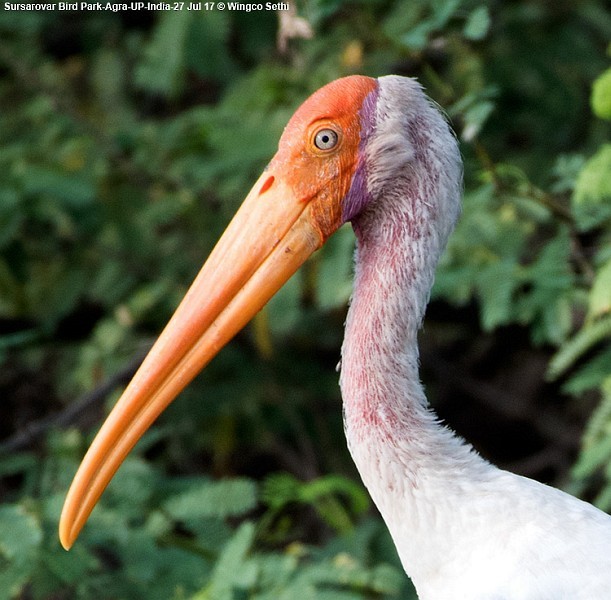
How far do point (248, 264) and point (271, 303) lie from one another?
223cm

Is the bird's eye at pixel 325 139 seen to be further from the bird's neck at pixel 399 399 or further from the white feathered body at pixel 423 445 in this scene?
the bird's neck at pixel 399 399

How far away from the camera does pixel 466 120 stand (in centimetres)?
377

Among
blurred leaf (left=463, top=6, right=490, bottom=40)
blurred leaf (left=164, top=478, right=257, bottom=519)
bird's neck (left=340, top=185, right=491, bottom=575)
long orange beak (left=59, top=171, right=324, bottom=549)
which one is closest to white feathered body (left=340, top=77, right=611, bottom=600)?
bird's neck (left=340, top=185, right=491, bottom=575)

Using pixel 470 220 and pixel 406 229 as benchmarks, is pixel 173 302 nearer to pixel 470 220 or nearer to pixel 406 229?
pixel 470 220

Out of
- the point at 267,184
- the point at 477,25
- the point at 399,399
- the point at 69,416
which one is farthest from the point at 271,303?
the point at 399,399

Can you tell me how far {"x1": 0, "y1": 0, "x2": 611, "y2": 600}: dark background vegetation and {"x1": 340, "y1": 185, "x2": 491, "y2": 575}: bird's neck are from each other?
1.02m

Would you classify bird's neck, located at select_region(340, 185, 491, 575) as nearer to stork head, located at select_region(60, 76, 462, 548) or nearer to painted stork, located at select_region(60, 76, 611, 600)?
painted stork, located at select_region(60, 76, 611, 600)

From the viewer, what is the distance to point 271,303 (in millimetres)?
4969

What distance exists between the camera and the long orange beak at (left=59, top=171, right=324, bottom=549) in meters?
2.66

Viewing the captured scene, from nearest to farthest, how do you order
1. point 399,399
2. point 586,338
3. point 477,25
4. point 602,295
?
1. point 399,399
2. point 602,295
3. point 477,25
4. point 586,338

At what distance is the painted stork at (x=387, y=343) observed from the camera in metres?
2.65

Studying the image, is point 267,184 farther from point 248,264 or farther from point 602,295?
point 602,295

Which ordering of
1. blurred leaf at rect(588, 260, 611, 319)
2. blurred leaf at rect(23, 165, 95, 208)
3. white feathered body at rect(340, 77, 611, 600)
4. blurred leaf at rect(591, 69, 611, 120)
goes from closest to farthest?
white feathered body at rect(340, 77, 611, 600)
blurred leaf at rect(588, 260, 611, 319)
blurred leaf at rect(591, 69, 611, 120)
blurred leaf at rect(23, 165, 95, 208)

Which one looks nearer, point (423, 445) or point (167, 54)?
point (423, 445)
